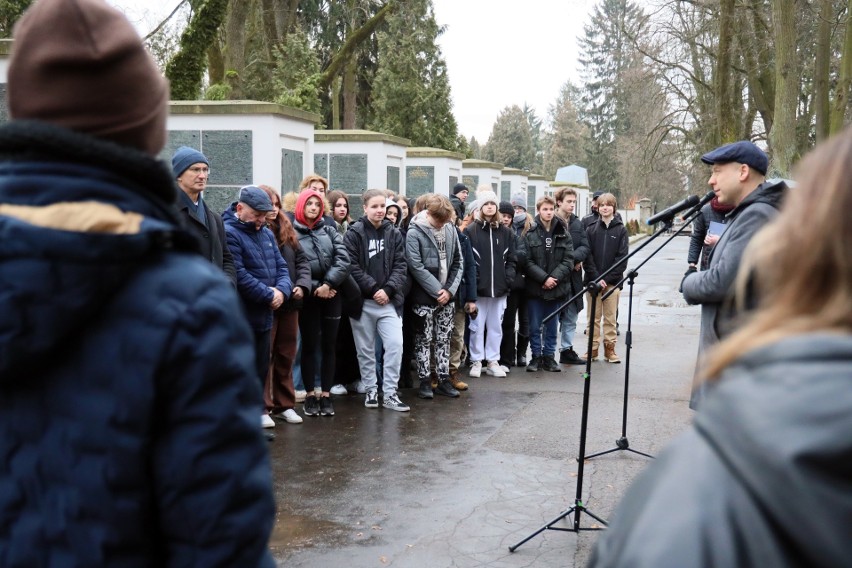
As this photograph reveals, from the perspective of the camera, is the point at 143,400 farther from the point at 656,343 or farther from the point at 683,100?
the point at 683,100

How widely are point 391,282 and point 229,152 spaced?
144 inches

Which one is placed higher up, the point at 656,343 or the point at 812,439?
the point at 812,439

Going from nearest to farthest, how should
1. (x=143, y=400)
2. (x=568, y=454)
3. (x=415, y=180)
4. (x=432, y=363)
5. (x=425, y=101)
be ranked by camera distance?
(x=143, y=400), (x=568, y=454), (x=432, y=363), (x=415, y=180), (x=425, y=101)

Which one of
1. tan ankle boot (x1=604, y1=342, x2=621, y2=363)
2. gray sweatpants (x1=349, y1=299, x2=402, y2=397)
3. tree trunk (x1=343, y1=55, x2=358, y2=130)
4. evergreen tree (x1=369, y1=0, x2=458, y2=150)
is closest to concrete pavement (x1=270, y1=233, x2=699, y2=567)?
gray sweatpants (x1=349, y1=299, x2=402, y2=397)

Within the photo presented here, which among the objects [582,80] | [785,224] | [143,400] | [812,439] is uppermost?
[582,80]

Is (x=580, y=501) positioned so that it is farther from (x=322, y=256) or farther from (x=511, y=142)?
(x=511, y=142)

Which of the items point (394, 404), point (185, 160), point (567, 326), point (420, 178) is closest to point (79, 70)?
point (185, 160)

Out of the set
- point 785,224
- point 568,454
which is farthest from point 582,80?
point 785,224

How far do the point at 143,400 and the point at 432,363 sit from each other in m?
8.76

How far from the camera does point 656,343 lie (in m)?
14.3

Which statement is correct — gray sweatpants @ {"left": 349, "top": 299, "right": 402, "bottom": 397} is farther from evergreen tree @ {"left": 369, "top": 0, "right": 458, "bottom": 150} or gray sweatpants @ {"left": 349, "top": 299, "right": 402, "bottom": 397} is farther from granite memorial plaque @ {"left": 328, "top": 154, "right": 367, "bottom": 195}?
evergreen tree @ {"left": 369, "top": 0, "right": 458, "bottom": 150}

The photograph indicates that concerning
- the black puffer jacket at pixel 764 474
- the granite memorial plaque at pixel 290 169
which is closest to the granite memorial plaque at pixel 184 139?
the granite memorial plaque at pixel 290 169

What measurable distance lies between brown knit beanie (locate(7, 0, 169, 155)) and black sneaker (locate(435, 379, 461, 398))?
8334mm

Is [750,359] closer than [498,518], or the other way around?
[750,359]
